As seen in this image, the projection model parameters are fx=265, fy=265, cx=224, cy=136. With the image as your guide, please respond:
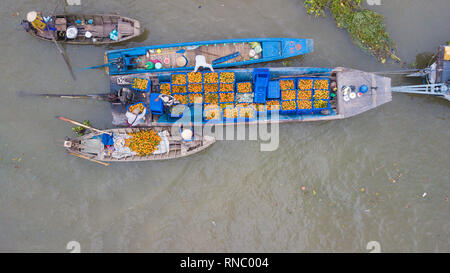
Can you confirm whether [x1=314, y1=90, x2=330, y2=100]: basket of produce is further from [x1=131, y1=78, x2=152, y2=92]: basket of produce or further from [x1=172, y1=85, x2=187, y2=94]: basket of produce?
[x1=131, y1=78, x2=152, y2=92]: basket of produce

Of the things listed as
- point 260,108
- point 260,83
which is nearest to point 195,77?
point 260,83

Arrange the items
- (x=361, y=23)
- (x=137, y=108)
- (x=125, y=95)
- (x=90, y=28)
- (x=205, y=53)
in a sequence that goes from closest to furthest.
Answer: (x=125, y=95)
(x=137, y=108)
(x=205, y=53)
(x=90, y=28)
(x=361, y=23)

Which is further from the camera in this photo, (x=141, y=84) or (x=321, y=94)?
(x=321, y=94)

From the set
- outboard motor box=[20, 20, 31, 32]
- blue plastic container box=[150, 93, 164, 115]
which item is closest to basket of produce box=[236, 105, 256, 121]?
blue plastic container box=[150, 93, 164, 115]

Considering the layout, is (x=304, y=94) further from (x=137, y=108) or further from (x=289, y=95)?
(x=137, y=108)

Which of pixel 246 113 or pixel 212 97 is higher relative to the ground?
pixel 212 97
